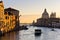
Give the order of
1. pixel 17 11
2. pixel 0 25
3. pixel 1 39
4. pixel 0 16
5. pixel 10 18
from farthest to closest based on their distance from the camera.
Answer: pixel 17 11 → pixel 10 18 → pixel 0 16 → pixel 0 25 → pixel 1 39

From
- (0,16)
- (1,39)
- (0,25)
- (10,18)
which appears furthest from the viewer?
(10,18)

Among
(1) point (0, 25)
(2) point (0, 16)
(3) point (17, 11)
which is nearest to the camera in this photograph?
(1) point (0, 25)

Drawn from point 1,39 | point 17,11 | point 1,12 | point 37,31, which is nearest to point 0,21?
point 1,12

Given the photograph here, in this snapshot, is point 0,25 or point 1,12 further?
point 1,12

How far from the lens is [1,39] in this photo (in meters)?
55.6

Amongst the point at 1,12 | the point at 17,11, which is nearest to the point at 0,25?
the point at 1,12

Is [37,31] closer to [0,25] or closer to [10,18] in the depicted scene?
[0,25]

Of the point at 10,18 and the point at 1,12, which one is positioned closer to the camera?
the point at 1,12

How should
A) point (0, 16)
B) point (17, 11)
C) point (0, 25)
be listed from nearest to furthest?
point (0, 25)
point (0, 16)
point (17, 11)

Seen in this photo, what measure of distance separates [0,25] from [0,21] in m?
2.70

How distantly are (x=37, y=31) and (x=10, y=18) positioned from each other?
2699cm

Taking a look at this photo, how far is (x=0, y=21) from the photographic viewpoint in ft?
263

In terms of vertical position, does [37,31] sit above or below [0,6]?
below

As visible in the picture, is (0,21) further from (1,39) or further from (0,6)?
(1,39)
